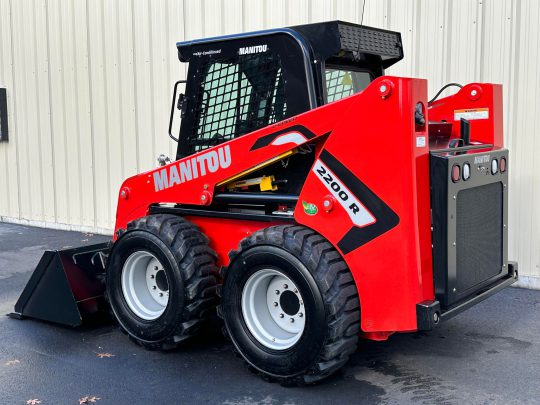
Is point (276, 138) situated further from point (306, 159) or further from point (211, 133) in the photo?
point (211, 133)

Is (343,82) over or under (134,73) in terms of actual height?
under

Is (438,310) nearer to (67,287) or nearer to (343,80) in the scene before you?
(343,80)

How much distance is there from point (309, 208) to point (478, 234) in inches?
45.2

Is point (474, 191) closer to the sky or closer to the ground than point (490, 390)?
closer to the sky

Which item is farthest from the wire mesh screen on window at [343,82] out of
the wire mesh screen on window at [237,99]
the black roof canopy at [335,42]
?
the wire mesh screen on window at [237,99]

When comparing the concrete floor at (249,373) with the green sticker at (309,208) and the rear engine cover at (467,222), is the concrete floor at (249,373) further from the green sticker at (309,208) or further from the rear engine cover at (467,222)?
the green sticker at (309,208)

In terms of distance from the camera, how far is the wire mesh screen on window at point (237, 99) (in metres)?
4.46

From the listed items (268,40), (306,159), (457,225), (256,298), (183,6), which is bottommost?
(256,298)

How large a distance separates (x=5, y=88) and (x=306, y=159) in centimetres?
820

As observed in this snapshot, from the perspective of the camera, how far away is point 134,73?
29.9 feet

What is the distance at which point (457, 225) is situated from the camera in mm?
4035

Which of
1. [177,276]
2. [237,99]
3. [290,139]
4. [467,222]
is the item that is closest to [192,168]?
[237,99]

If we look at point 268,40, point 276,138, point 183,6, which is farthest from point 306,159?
point 183,6

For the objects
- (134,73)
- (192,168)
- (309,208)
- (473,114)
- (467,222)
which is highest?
(134,73)
